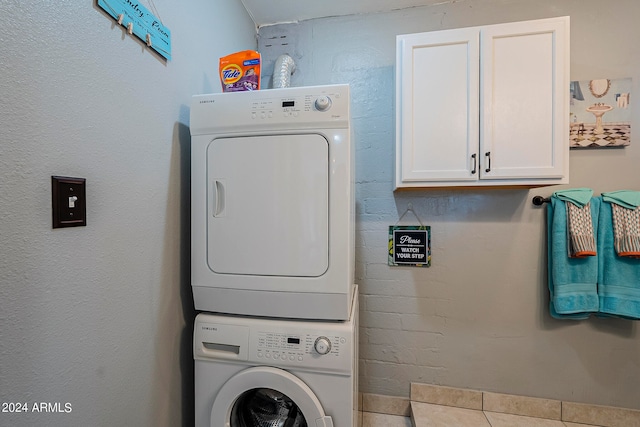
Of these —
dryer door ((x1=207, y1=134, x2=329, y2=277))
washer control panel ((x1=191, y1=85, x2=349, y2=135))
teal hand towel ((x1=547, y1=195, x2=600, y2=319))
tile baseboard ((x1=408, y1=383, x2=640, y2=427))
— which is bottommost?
tile baseboard ((x1=408, y1=383, x2=640, y2=427))

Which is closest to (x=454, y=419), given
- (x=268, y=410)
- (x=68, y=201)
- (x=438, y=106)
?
(x=268, y=410)

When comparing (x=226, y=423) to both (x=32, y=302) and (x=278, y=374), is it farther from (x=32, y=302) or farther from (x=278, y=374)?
(x=32, y=302)

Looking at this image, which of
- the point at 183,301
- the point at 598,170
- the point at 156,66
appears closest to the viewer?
the point at 156,66

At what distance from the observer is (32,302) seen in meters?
0.64

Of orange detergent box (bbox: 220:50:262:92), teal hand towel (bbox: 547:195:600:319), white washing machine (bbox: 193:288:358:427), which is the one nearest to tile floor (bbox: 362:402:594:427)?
teal hand towel (bbox: 547:195:600:319)

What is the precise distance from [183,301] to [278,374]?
53 cm

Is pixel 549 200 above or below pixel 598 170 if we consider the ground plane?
below

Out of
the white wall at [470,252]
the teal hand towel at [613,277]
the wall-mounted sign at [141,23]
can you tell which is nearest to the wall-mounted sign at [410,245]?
the white wall at [470,252]

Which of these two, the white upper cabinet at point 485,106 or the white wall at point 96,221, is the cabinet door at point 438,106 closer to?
the white upper cabinet at point 485,106

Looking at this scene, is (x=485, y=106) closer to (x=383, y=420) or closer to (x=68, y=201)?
(x=68, y=201)

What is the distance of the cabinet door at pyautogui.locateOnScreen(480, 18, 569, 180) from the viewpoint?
1.24m

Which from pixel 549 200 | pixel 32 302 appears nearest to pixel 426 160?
pixel 549 200

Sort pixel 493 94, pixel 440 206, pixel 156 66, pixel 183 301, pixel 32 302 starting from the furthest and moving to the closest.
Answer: pixel 440 206 → pixel 493 94 → pixel 183 301 → pixel 156 66 → pixel 32 302

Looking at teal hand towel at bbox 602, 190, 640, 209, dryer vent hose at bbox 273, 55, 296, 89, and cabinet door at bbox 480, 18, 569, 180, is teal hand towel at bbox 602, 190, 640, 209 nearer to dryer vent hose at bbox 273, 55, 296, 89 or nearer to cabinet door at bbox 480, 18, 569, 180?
cabinet door at bbox 480, 18, 569, 180
